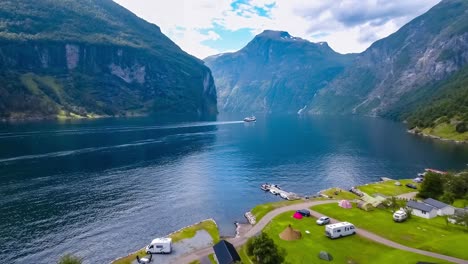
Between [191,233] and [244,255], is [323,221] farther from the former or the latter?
[191,233]

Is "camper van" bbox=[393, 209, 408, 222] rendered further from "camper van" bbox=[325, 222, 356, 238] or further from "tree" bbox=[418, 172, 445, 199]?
"tree" bbox=[418, 172, 445, 199]

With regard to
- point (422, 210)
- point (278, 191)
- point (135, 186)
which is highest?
point (422, 210)

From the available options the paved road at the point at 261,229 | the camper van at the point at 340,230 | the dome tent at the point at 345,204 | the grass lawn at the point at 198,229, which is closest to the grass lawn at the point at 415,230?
the dome tent at the point at 345,204

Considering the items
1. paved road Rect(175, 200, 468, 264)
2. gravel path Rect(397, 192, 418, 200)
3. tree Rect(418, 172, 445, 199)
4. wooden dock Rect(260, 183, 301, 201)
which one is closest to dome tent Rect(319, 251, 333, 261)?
paved road Rect(175, 200, 468, 264)

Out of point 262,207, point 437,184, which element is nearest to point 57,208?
point 262,207

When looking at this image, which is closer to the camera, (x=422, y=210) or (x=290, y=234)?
(x=290, y=234)

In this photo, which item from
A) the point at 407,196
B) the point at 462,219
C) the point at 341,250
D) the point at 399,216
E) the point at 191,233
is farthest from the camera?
the point at 407,196

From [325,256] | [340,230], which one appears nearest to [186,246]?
[325,256]
